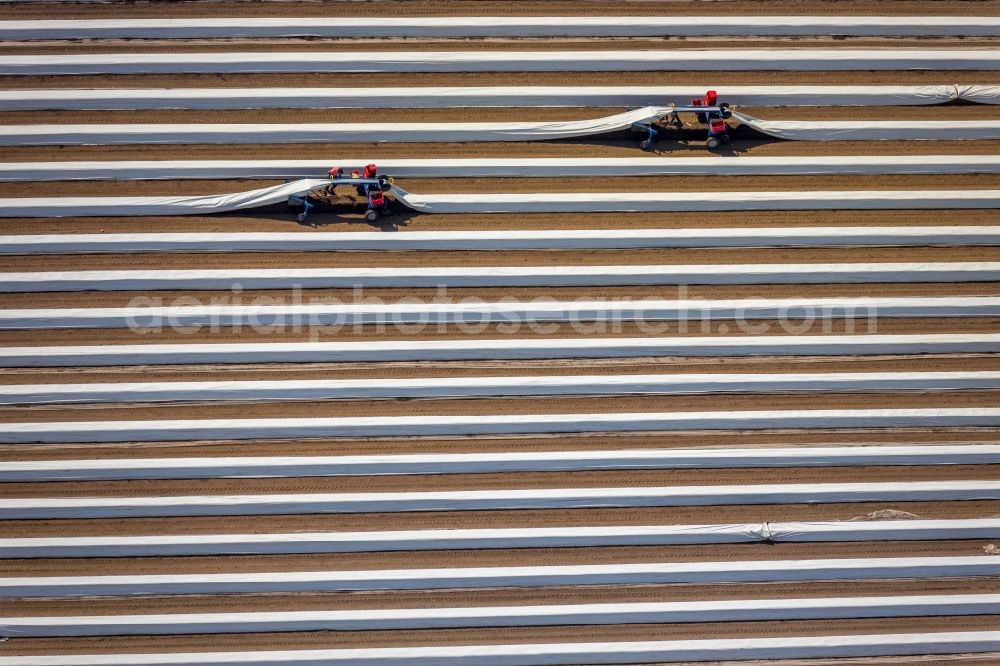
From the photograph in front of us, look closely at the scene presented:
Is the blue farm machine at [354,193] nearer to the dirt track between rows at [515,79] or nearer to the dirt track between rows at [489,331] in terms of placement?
the dirt track between rows at [515,79]

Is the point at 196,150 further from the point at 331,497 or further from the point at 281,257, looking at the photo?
the point at 331,497

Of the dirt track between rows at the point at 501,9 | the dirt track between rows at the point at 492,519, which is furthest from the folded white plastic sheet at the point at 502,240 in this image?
the dirt track between rows at the point at 492,519

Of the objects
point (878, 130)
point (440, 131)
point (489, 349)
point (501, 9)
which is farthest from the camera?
point (501, 9)

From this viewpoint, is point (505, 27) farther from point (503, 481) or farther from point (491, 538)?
point (491, 538)

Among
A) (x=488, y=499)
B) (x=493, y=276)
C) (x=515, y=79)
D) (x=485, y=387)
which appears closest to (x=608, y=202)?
(x=493, y=276)

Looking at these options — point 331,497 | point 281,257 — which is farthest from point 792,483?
point 281,257

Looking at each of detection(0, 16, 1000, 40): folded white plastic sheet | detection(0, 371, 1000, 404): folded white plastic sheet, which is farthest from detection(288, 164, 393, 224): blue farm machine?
detection(0, 371, 1000, 404): folded white plastic sheet
